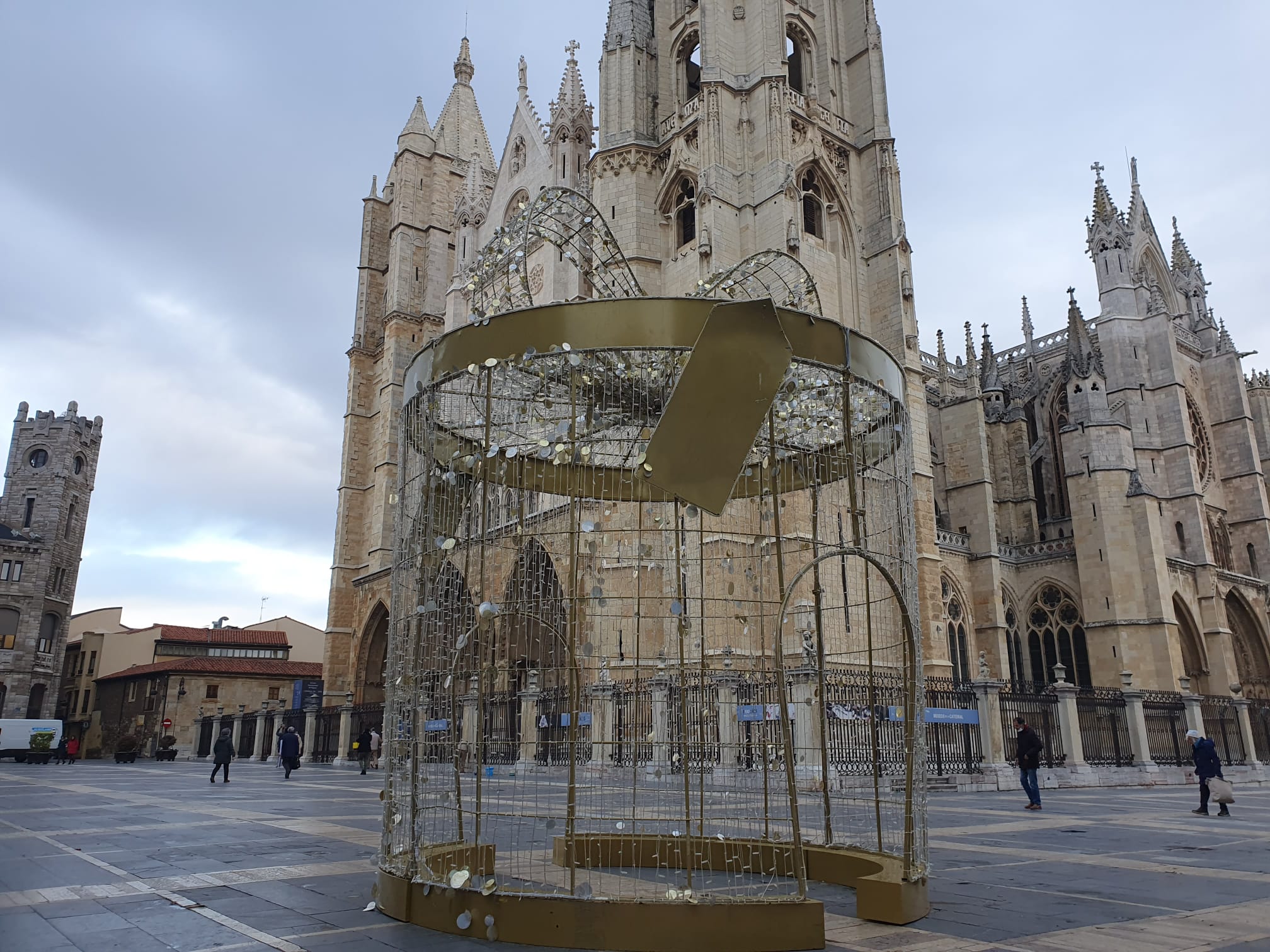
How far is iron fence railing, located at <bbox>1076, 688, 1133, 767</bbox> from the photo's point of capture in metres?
20.3

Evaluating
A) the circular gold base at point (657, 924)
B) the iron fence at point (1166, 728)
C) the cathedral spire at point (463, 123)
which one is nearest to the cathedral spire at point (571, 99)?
the cathedral spire at point (463, 123)

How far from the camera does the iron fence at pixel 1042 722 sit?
19.1 metres

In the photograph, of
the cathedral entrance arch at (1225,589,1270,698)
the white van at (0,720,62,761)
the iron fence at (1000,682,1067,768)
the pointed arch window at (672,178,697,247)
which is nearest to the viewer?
the iron fence at (1000,682,1067,768)

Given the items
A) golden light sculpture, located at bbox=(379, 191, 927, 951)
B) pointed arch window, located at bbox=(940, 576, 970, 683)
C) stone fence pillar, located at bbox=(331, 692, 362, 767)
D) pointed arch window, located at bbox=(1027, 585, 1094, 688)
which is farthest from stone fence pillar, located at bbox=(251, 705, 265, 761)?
golden light sculpture, located at bbox=(379, 191, 927, 951)

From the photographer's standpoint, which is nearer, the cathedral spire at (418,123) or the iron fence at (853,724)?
the iron fence at (853,724)

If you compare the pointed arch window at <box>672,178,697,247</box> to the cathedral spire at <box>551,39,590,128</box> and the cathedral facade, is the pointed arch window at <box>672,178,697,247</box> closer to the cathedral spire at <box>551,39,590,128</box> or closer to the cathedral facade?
the cathedral facade

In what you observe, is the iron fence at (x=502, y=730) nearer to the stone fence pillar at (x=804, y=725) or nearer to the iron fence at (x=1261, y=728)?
the stone fence pillar at (x=804, y=725)

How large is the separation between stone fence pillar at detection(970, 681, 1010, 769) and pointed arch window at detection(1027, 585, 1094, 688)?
13109mm

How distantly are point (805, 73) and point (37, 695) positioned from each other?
148ft

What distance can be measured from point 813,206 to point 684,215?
376 centimetres

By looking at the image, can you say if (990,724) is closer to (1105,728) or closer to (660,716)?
(1105,728)

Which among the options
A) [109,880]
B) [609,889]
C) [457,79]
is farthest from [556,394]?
[457,79]

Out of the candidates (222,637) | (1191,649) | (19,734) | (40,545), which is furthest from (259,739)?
(1191,649)

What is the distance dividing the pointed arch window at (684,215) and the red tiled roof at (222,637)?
114ft
